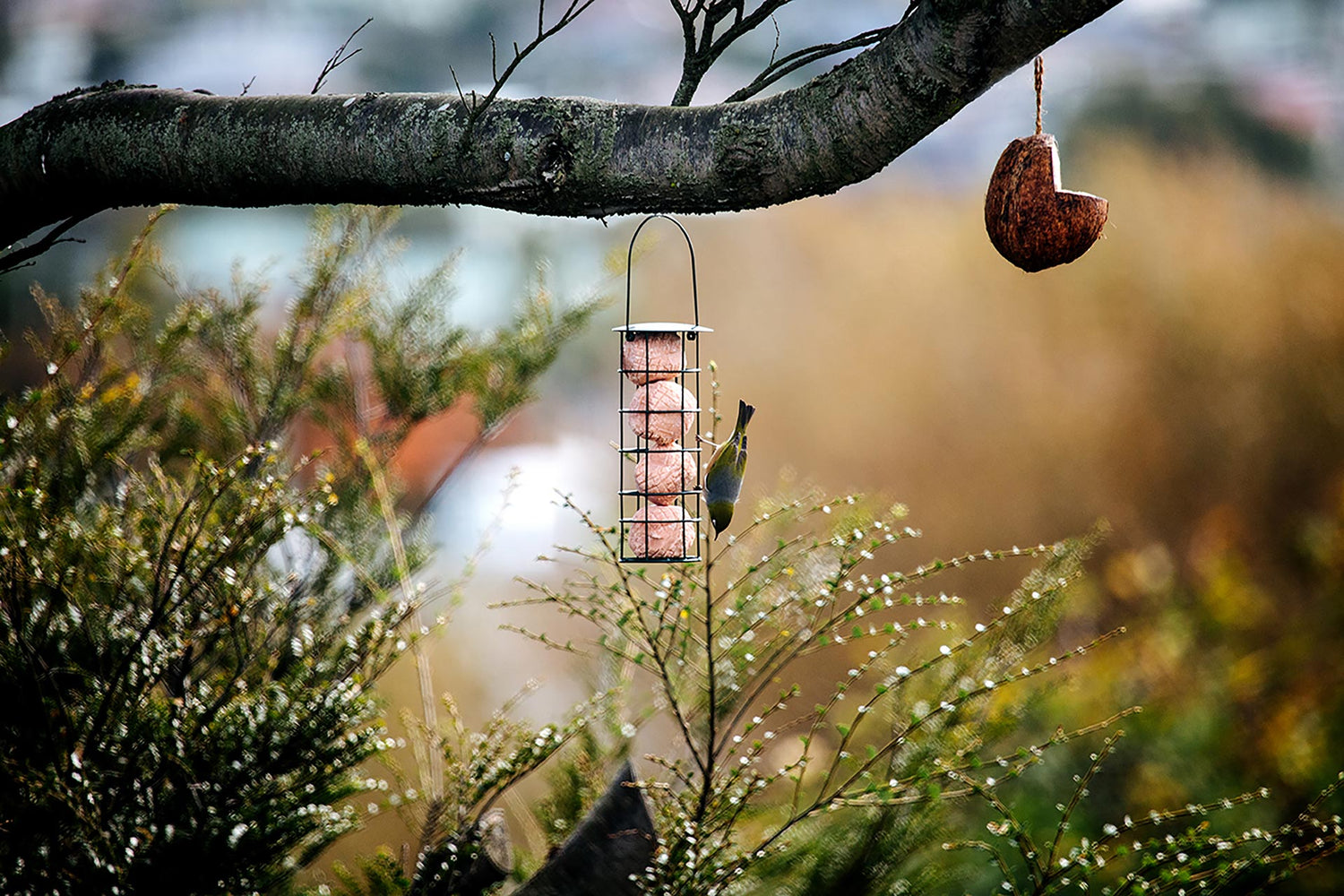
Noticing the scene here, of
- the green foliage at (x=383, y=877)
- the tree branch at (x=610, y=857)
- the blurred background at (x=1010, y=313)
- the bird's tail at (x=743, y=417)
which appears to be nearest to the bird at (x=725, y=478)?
the bird's tail at (x=743, y=417)

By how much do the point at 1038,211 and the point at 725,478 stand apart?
0.33 meters

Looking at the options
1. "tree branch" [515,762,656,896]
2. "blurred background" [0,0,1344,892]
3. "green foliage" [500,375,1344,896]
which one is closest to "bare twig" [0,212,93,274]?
"green foliage" [500,375,1344,896]

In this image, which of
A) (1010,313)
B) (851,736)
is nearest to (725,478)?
(851,736)

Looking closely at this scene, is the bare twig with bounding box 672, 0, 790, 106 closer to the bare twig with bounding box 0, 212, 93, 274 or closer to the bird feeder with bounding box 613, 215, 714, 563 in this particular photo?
the bird feeder with bounding box 613, 215, 714, 563

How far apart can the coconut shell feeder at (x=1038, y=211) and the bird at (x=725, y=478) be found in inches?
10.5

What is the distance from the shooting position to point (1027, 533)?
226 centimetres

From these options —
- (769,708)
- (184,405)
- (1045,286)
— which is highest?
(1045,286)

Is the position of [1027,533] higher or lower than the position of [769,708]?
higher

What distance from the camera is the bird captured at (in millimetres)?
912

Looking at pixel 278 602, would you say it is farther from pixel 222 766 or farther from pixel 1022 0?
pixel 1022 0

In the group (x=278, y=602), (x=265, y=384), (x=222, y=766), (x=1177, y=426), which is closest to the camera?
(x=222, y=766)

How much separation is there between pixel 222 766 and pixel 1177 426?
1.94 m

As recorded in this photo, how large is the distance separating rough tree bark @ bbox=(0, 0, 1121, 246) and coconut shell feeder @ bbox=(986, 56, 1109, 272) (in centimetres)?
12

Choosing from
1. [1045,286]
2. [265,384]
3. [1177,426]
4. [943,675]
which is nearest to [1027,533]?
[1177,426]
